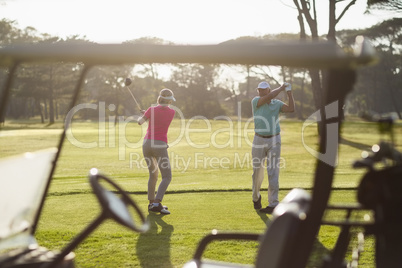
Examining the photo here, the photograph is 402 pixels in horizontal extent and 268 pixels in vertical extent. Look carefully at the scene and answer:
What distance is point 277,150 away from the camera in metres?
9.02

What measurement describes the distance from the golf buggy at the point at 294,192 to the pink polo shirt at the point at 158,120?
5444 millimetres

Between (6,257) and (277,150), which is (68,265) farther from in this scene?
(277,150)

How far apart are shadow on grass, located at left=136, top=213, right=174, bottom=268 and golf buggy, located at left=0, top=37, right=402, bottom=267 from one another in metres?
2.93

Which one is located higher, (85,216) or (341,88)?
(341,88)

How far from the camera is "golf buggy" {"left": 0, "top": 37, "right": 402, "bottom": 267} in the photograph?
8.08 feet

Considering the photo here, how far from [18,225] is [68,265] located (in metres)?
0.39

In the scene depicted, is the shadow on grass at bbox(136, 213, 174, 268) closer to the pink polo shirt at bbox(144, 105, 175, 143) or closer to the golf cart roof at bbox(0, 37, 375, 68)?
the pink polo shirt at bbox(144, 105, 175, 143)

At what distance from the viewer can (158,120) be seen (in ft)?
28.0

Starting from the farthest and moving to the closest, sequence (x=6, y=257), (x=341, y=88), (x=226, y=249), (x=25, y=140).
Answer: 1. (x=25, y=140)
2. (x=226, y=249)
3. (x=6, y=257)
4. (x=341, y=88)

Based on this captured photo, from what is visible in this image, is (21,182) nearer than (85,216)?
Yes

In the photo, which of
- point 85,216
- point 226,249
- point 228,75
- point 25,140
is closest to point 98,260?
point 226,249
